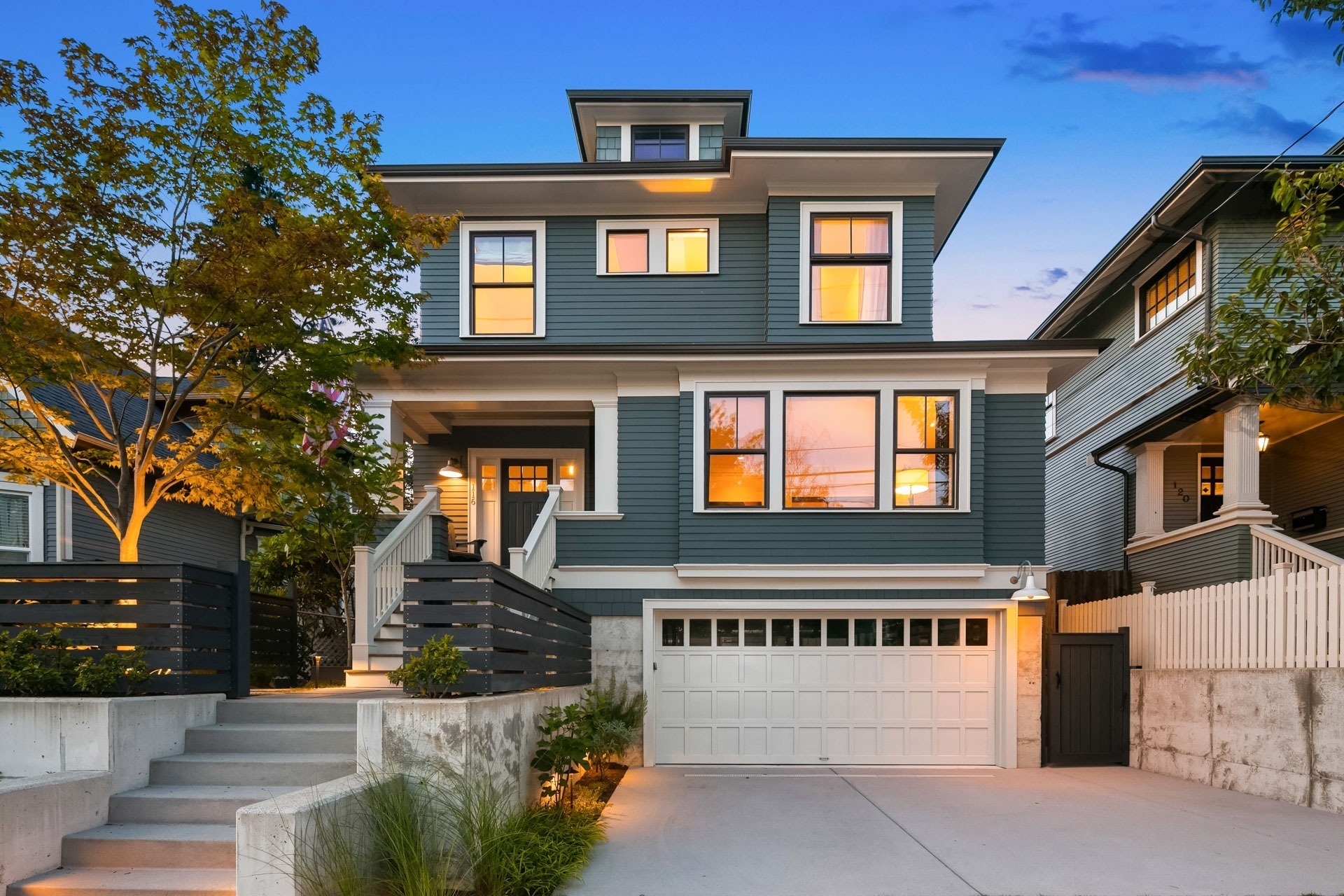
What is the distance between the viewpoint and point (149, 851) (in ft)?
17.4

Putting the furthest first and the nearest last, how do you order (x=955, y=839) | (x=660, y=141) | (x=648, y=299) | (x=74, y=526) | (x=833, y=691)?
(x=660, y=141) → (x=648, y=299) → (x=74, y=526) → (x=833, y=691) → (x=955, y=839)

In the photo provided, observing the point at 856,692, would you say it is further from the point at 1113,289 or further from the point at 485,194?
the point at 1113,289

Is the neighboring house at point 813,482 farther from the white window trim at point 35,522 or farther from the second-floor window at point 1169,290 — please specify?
the second-floor window at point 1169,290

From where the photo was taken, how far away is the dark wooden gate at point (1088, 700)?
1109 cm

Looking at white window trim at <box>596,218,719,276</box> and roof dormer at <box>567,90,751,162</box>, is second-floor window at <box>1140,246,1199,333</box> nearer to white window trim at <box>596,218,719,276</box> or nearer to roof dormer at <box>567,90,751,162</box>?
roof dormer at <box>567,90,751,162</box>

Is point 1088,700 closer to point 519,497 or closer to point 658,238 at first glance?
point 519,497

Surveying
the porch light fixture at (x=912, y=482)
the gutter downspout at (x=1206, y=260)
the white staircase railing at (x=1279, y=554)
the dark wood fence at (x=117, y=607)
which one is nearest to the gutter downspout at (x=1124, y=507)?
the gutter downspout at (x=1206, y=260)

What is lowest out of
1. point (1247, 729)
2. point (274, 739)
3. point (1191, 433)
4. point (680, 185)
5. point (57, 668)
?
point (1247, 729)

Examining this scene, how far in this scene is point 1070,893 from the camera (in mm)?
5707

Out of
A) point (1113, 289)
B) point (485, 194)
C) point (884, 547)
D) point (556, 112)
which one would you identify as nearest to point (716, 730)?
point (884, 547)

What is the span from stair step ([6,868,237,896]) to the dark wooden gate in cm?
961

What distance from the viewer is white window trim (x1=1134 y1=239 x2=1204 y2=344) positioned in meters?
13.5

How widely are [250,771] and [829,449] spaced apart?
24.5 feet

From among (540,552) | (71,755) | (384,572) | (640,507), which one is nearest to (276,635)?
(384,572)
